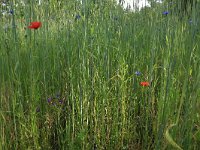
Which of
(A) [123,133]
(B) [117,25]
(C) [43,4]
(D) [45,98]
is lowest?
(A) [123,133]

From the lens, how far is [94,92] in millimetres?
1382

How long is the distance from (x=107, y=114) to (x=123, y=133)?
0.44 ft

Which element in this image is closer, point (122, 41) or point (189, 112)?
point (189, 112)

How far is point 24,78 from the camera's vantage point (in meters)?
1.40

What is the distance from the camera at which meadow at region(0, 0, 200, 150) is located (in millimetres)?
1105

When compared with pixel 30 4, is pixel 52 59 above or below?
below

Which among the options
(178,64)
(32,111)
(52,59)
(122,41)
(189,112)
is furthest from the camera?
(52,59)

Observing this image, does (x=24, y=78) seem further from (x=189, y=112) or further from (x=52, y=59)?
(x=189, y=112)

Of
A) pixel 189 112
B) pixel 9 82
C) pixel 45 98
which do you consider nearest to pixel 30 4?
pixel 9 82

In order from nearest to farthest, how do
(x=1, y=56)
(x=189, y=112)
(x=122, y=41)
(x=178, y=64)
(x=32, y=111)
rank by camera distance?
1. (x=189, y=112)
2. (x=32, y=111)
3. (x=1, y=56)
4. (x=178, y=64)
5. (x=122, y=41)

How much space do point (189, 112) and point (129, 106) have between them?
450 millimetres

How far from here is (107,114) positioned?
4.50ft

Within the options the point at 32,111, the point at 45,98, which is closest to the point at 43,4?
the point at 45,98

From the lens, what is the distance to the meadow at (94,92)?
43.5 inches
